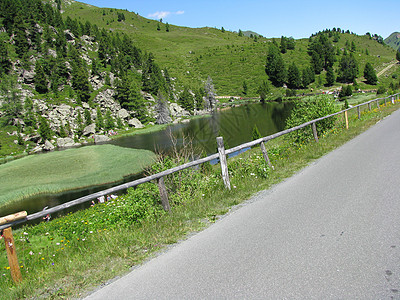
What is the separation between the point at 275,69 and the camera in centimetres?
15375

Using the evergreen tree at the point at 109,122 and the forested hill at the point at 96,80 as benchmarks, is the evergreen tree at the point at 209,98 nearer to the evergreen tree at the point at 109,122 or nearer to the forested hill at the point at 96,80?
the forested hill at the point at 96,80

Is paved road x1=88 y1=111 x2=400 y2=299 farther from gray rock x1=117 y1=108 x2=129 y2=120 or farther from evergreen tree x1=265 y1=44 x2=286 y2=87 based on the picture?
evergreen tree x1=265 y1=44 x2=286 y2=87

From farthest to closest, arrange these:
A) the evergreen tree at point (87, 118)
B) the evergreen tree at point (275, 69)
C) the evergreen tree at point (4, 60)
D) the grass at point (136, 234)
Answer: the evergreen tree at point (275, 69) → the evergreen tree at point (4, 60) → the evergreen tree at point (87, 118) → the grass at point (136, 234)

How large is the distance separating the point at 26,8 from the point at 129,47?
48422 mm

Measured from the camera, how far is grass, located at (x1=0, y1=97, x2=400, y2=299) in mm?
4875

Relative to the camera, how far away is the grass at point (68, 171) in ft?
101

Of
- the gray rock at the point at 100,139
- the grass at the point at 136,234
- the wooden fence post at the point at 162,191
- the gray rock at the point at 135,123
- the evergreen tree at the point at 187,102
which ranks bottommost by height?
the gray rock at the point at 100,139

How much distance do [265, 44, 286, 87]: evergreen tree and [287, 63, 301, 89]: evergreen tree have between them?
4.86 m

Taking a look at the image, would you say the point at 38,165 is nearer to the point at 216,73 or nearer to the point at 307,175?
the point at 307,175

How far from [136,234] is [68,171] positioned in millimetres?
34363

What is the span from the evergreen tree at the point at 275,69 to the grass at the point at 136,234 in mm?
143614

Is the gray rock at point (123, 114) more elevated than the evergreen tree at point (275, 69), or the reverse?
the evergreen tree at point (275, 69)

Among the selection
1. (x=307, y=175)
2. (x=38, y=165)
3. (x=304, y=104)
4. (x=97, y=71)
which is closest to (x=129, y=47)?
(x=97, y=71)

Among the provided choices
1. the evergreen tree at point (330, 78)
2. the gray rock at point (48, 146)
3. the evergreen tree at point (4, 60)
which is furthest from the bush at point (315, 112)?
the evergreen tree at point (330, 78)
